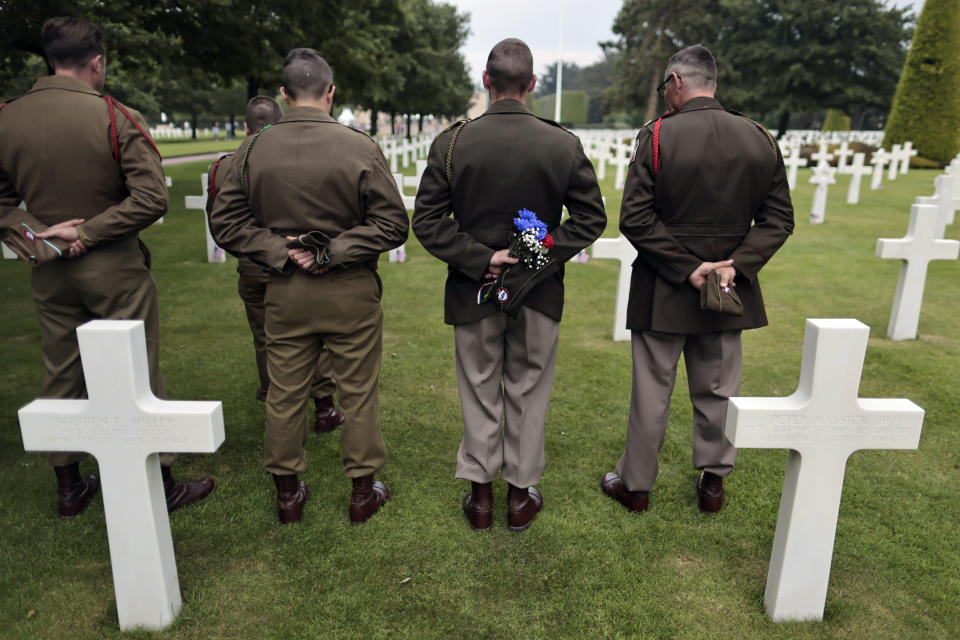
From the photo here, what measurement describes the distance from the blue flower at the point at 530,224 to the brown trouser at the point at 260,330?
1.68 metres

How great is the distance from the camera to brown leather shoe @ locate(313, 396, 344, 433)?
411 cm

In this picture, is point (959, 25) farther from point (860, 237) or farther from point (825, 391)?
point (825, 391)

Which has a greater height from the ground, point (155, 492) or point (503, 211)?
point (503, 211)

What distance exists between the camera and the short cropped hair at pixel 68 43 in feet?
9.53

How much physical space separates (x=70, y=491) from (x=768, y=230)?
3.42 m

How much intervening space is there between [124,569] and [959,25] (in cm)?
2787

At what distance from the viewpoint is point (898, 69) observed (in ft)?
143

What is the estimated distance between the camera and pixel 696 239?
298cm

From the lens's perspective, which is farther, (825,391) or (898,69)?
(898,69)

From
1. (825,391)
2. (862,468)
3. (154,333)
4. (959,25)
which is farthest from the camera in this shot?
(959,25)

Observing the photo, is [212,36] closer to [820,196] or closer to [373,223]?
[820,196]

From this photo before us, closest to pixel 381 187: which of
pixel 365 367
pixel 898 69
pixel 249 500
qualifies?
pixel 365 367

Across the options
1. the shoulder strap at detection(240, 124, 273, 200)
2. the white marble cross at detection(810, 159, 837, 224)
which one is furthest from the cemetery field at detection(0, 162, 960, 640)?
the white marble cross at detection(810, 159, 837, 224)

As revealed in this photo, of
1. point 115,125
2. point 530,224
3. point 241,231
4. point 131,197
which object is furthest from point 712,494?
point 115,125
